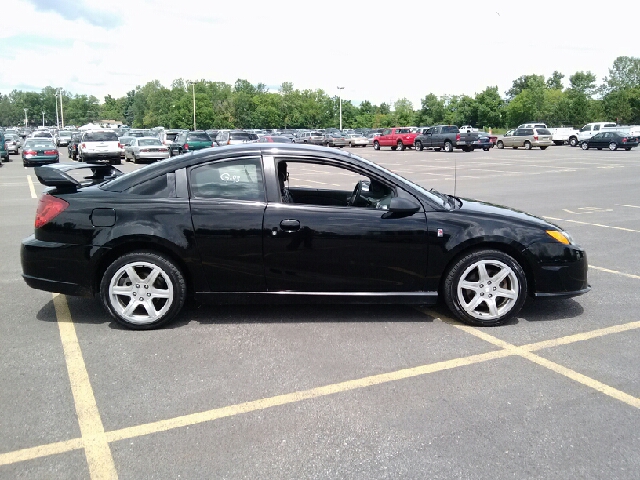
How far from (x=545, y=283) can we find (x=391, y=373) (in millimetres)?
1868

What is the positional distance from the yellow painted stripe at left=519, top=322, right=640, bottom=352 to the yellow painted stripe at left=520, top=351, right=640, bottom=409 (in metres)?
0.19

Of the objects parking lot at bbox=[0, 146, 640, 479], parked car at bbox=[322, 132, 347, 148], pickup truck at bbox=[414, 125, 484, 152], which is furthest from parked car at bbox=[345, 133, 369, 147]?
parking lot at bbox=[0, 146, 640, 479]

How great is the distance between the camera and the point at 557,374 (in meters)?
4.08

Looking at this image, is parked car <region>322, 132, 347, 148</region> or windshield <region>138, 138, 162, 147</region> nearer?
windshield <region>138, 138, 162, 147</region>

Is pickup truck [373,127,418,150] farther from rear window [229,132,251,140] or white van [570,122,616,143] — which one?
rear window [229,132,251,140]

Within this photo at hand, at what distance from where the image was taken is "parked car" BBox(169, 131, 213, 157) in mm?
33250

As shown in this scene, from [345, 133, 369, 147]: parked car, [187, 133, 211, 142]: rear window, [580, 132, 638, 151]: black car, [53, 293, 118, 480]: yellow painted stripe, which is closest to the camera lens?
[53, 293, 118, 480]: yellow painted stripe

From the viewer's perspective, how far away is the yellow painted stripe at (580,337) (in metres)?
4.63

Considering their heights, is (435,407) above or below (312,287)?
below

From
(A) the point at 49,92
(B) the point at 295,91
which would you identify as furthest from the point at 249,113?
(A) the point at 49,92

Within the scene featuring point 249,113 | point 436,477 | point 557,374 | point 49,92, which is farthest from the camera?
point 49,92

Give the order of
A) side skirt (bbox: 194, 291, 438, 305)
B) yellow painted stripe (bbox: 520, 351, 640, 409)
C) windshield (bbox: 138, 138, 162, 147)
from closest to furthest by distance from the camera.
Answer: yellow painted stripe (bbox: 520, 351, 640, 409), side skirt (bbox: 194, 291, 438, 305), windshield (bbox: 138, 138, 162, 147)

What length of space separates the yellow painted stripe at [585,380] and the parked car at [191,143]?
1174 inches

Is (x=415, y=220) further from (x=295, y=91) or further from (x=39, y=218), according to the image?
(x=295, y=91)
